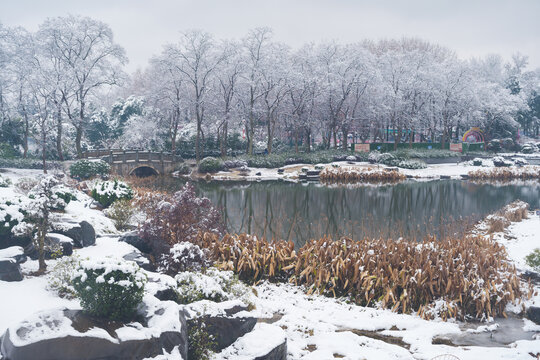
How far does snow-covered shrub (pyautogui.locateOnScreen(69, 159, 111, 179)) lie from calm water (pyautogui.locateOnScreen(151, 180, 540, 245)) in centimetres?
657

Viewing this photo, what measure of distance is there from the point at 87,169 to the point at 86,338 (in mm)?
23774

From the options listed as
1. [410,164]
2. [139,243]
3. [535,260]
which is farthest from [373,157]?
[139,243]

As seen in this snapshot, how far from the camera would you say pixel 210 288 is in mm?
6180

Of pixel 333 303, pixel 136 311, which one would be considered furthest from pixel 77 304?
pixel 333 303

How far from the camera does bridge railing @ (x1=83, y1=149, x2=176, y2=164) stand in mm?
31072

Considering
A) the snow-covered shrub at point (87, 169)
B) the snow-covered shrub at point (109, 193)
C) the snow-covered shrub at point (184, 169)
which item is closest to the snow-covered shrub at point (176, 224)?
the snow-covered shrub at point (109, 193)

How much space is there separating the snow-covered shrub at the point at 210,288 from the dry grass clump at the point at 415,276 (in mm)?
1822

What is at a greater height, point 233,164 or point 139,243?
point 233,164

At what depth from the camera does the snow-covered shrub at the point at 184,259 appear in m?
7.76

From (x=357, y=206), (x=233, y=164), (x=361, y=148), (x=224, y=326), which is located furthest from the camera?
(x=361, y=148)

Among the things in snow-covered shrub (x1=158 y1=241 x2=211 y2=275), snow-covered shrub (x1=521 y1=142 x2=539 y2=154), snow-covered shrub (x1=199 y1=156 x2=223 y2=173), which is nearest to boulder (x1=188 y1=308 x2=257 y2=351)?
snow-covered shrub (x1=158 y1=241 x2=211 y2=275)

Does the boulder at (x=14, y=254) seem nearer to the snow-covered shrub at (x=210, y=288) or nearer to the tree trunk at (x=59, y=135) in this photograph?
the snow-covered shrub at (x=210, y=288)

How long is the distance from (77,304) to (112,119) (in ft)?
151

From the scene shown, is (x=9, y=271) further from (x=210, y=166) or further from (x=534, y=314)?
(x=210, y=166)
